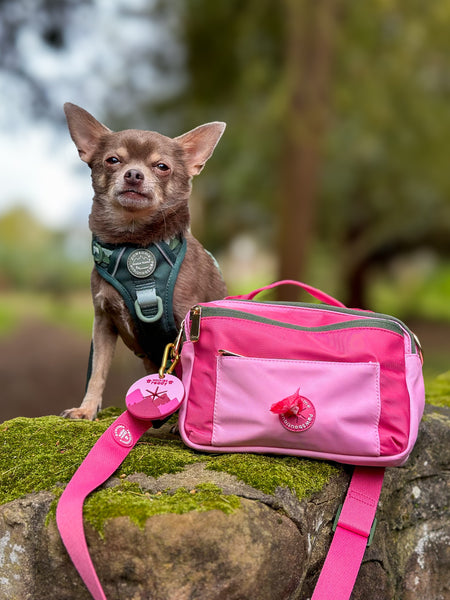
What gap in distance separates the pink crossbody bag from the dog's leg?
1.54 feet

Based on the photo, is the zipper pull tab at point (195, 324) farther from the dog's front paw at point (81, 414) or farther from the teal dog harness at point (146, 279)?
the dog's front paw at point (81, 414)

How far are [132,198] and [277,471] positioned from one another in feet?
3.75

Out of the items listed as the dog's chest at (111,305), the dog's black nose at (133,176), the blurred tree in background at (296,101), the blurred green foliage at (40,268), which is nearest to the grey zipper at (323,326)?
the dog's chest at (111,305)

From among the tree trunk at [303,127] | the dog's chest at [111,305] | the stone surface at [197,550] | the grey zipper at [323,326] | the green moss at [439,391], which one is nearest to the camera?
the stone surface at [197,550]

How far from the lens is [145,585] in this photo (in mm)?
1771

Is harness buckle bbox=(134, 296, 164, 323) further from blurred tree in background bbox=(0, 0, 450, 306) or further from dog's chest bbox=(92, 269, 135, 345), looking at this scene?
blurred tree in background bbox=(0, 0, 450, 306)

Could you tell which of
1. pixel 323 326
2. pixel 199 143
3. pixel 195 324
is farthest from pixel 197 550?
pixel 199 143

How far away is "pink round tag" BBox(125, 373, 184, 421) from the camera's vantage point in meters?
2.19

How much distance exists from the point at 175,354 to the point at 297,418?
20.5 inches

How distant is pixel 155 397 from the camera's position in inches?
88.1

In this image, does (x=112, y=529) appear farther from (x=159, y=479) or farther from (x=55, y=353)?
(x=55, y=353)

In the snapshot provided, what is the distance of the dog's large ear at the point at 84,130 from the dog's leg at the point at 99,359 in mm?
692

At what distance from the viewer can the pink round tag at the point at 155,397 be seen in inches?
86.4

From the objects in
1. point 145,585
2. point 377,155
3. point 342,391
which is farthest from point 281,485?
point 377,155
